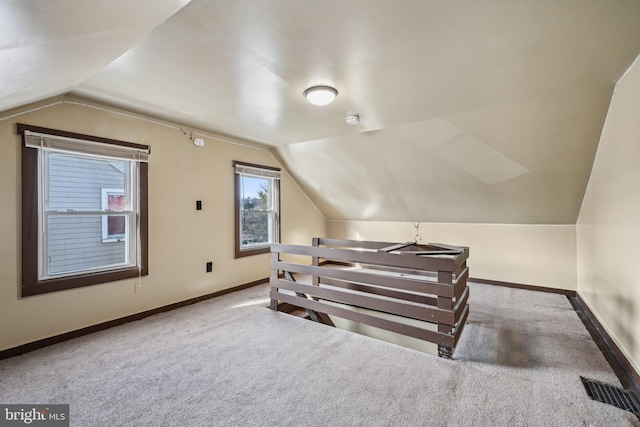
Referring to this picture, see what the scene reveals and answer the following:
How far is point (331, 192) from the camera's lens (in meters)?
5.27

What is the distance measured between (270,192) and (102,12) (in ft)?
12.1

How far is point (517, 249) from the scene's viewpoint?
14.3ft

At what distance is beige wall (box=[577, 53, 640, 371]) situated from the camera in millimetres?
2014

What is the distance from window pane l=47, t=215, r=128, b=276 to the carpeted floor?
0.68 m

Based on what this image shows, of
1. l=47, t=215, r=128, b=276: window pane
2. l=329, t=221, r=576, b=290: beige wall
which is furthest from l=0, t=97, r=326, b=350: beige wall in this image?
l=329, t=221, r=576, b=290: beige wall

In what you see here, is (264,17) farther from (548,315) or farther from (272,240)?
(548,315)

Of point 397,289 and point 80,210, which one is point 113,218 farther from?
point 397,289

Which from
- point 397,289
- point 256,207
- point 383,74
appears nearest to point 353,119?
point 383,74

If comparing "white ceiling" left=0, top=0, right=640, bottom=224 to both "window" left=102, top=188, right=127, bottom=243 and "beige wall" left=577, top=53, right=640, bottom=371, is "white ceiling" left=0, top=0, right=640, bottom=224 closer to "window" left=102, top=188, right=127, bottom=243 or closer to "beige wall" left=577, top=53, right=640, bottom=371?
"beige wall" left=577, top=53, right=640, bottom=371

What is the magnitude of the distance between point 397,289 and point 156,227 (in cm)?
277

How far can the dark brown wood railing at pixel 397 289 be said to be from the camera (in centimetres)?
232

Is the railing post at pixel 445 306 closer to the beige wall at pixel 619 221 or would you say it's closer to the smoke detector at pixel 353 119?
the beige wall at pixel 619 221

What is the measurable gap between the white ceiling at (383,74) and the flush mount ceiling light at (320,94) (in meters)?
0.08

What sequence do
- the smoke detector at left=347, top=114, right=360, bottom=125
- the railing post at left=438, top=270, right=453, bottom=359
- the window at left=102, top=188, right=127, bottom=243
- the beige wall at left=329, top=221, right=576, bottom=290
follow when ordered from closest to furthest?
1. the railing post at left=438, top=270, right=453, bottom=359
2. the window at left=102, top=188, right=127, bottom=243
3. the smoke detector at left=347, top=114, right=360, bottom=125
4. the beige wall at left=329, top=221, right=576, bottom=290
